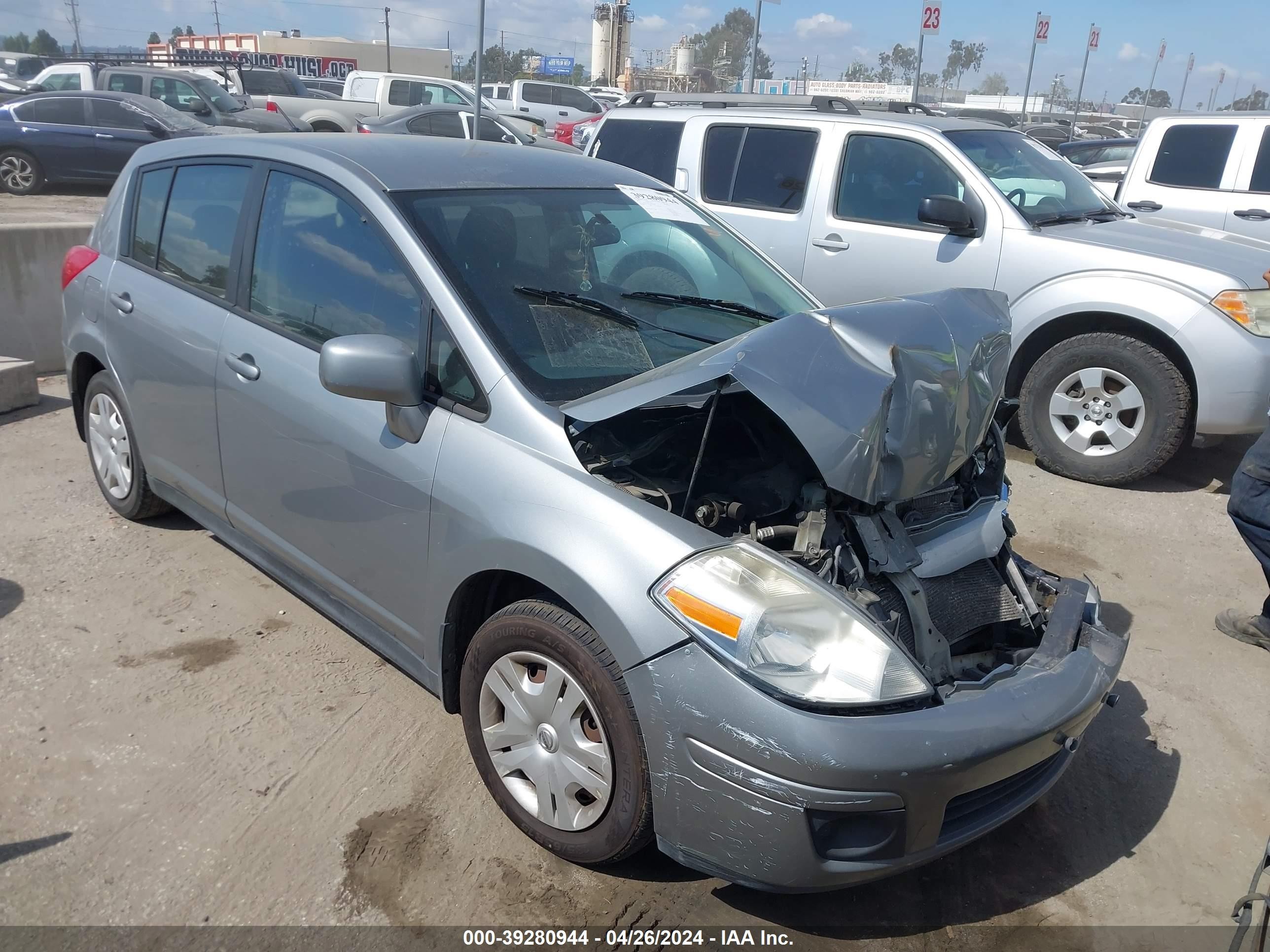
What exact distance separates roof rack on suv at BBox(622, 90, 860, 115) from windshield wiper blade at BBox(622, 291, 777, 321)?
3888 mm

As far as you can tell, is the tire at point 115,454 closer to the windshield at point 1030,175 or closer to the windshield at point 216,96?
the windshield at point 1030,175

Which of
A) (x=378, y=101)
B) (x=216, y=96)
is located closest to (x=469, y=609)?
(x=216, y=96)

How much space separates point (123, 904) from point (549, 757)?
1.14 meters

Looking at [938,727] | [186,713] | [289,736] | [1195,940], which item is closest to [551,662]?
[938,727]

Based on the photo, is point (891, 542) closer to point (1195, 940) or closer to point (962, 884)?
point (962, 884)

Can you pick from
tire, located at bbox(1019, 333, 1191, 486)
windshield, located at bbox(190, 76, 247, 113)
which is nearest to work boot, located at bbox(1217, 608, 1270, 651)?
tire, located at bbox(1019, 333, 1191, 486)

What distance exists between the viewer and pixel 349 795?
2912 millimetres

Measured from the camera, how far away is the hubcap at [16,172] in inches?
571

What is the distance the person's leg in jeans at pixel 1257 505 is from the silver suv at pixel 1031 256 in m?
1.74

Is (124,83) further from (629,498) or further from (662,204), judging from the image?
(629,498)

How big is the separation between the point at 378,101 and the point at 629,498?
2113 cm

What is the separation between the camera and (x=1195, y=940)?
252cm

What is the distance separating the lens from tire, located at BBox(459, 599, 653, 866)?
235cm

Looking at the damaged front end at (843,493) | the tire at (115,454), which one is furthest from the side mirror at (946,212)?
the tire at (115,454)
